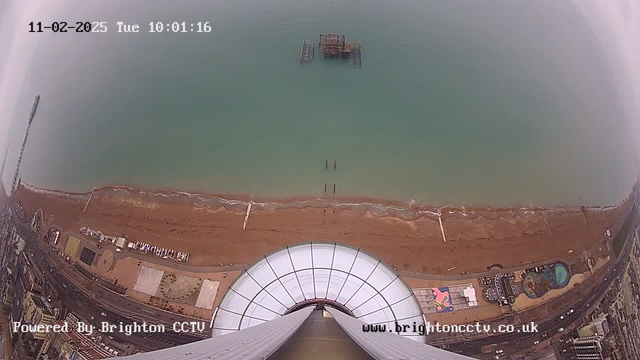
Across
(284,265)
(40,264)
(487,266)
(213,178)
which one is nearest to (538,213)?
(487,266)

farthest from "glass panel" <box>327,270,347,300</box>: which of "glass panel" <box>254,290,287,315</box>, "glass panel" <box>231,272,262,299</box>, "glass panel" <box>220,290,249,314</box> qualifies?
"glass panel" <box>220,290,249,314</box>

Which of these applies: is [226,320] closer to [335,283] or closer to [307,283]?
[307,283]

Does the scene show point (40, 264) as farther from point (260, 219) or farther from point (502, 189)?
point (502, 189)

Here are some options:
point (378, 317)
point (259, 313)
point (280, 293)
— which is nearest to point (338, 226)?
point (280, 293)

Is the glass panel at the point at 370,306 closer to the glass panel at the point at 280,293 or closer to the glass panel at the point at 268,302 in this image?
the glass panel at the point at 280,293

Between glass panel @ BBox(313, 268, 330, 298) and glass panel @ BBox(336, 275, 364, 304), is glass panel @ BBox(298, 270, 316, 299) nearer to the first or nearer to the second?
glass panel @ BBox(313, 268, 330, 298)

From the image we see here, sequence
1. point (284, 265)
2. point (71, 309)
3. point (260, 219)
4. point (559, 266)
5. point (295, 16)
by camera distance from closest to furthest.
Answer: point (284, 265) → point (71, 309) → point (559, 266) → point (260, 219) → point (295, 16)
